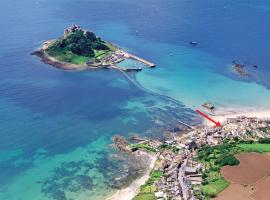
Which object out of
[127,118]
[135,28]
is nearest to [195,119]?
[127,118]

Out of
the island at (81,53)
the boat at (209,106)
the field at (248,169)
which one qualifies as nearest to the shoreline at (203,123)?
the boat at (209,106)

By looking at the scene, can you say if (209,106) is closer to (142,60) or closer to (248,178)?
(248,178)

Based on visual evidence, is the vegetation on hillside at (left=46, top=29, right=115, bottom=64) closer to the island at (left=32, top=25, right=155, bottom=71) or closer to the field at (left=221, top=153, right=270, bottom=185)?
the island at (left=32, top=25, right=155, bottom=71)

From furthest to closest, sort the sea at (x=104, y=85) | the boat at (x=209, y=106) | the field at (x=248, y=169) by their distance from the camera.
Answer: the boat at (x=209, y=106) → the sea at (x=104, y=85) → the field at (x=248, y=169)

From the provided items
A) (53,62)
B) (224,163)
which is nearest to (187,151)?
(224,163)

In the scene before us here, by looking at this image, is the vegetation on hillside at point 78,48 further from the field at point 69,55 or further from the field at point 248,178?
the field at point 248,178

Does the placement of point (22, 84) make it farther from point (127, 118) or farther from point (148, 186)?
point (148, 186)
